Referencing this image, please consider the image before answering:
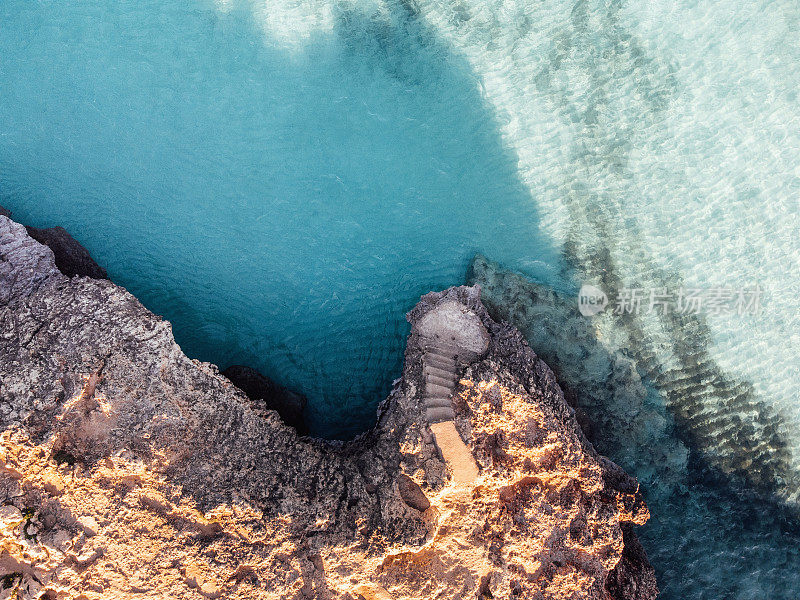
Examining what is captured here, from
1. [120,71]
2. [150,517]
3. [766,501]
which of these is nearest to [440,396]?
[150,517]

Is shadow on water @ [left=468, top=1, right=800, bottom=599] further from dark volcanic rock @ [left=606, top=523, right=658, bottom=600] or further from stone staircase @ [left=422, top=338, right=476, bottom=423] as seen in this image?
stone staircase @ [left=422, top=338, right=476, bottom=423]

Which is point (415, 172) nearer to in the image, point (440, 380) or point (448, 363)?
point (448, 363)

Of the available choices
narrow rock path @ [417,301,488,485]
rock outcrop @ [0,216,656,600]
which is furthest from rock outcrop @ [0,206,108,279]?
narrow rock path @ [417,301,488,485]

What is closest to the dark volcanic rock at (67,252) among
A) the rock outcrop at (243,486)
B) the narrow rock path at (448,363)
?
the rock outcrop at (243,486)

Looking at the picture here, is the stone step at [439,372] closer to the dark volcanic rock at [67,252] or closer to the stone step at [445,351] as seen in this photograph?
the stone step at [445,351]

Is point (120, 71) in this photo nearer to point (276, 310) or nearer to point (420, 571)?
point (276, 310)

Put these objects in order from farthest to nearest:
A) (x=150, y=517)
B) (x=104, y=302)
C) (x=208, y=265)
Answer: (x=208, y=265), (x=104, y=302), (x=150, y=517)
